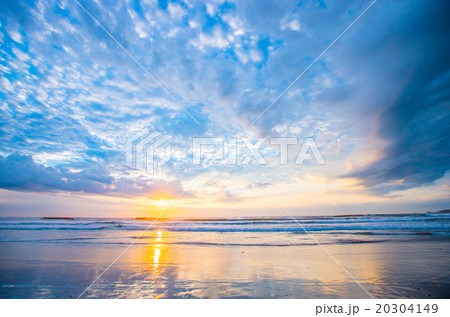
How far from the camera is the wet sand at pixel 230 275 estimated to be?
554 centimetres

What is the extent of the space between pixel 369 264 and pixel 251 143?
1467 cm

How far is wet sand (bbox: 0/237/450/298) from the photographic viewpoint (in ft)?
18.2

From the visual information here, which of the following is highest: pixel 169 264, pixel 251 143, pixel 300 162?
pixel 251 143

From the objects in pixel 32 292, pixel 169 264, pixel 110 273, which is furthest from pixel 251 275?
pixel 32 292

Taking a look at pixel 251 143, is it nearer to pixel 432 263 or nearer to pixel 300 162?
pixel 300 162

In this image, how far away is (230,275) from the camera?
7.06m

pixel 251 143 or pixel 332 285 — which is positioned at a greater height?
pixel 251 143
